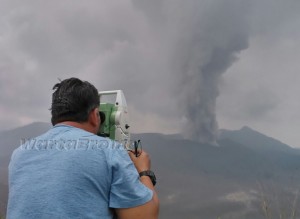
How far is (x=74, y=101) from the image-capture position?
2184 millimetres

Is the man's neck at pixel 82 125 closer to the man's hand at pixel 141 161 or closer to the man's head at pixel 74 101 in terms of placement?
the man's head at pixel 74 101

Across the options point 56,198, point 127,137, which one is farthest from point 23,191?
point 127,137

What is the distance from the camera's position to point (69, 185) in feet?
6.41

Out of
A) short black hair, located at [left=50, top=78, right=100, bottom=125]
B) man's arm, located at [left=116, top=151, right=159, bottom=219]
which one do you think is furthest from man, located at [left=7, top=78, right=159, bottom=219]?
short black hair, located at [left=50, top=78, right=100, bottom=125]

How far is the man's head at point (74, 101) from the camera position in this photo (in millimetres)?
2189

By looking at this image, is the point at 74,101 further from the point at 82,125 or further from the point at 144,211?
the point at 144,211

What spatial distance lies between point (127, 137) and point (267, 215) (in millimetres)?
2056

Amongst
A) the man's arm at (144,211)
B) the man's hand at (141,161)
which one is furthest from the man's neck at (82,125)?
the man's arm at (144,211)

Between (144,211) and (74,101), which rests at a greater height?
(74,101)

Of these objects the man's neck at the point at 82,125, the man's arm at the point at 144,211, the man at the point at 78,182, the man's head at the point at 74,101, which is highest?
the man's head at the point at 74,101

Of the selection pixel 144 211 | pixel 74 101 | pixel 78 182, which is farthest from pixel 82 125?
pixel 144 211

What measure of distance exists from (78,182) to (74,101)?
1.53 feet

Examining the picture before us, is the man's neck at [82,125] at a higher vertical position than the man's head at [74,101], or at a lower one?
lower

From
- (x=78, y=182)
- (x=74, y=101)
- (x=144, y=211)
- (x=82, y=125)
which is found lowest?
(x=144, y=211)
